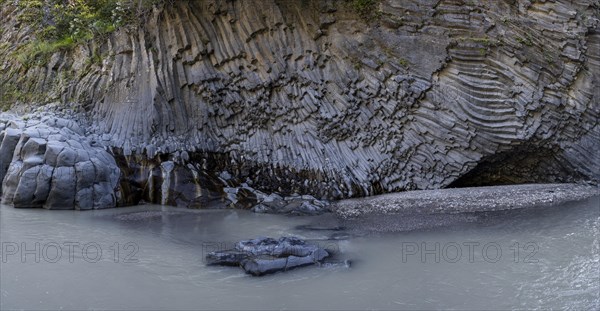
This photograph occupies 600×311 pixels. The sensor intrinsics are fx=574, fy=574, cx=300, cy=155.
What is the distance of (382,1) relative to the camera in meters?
11.3

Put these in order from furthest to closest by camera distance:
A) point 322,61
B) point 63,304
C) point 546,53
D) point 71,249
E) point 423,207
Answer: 1. point 322,61
2. point 546,53
3. point 423,207
4. point 71,249
5. point 63,304

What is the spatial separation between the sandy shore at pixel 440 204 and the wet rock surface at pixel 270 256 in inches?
63.9

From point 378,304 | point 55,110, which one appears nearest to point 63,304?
point 378,304

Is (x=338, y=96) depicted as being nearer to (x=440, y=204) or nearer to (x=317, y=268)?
(x=440, y=204)

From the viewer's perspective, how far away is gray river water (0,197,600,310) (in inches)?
221

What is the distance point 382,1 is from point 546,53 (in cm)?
323

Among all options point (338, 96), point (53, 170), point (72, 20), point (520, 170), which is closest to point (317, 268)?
point (338, 96)

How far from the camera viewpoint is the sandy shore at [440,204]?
8.77m

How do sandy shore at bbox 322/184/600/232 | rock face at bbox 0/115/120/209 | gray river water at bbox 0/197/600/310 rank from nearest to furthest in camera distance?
gray river water at bbox 0/197/600/310, sandy shore at bbox 322/184/600/232, rock face at bbox 0/115/120/209

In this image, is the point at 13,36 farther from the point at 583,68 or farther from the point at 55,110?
the point at 583,68

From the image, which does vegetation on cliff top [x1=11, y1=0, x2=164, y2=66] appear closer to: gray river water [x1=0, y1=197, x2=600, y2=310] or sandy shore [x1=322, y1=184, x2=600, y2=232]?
gray river water [x1=0, y1=197, x2=600, y2=310]

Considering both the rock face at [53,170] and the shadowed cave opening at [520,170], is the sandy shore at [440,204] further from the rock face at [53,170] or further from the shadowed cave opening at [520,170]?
the rock face at [53,170]

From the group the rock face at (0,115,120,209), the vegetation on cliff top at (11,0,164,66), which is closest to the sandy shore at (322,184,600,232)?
the rock face at (0,115,120,209)

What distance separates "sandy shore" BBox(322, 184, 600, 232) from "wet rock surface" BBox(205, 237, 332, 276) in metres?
1.62
